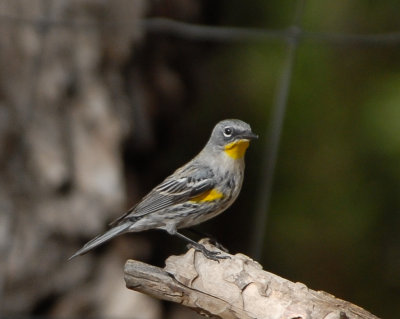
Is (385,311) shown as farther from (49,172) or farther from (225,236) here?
(49,172)

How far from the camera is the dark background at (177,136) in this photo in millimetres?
5773

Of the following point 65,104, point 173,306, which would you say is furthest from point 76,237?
point 173,306

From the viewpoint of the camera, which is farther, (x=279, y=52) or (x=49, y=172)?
(x=279, y=52)

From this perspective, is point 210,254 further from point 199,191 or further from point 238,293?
point 199,191

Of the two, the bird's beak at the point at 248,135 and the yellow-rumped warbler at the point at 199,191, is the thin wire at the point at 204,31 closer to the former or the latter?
the yellow-rumped warbler at the point at 199,191

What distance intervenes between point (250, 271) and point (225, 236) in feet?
15.2

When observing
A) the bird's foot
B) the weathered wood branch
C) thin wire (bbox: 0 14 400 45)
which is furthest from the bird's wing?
thin wire (bbox: 0 14 400 45)

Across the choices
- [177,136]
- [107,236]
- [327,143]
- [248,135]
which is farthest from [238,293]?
[327,143]

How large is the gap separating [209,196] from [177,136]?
2.88 meters

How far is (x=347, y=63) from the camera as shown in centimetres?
714

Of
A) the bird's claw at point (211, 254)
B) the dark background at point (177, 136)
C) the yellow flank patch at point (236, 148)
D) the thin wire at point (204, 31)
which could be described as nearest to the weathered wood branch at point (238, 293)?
the bird's claw at point (211, 254)

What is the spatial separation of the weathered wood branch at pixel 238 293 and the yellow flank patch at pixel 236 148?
839 mm

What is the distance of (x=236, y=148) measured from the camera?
3.72 m

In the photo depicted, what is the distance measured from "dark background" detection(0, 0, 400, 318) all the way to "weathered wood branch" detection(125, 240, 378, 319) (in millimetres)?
2343
